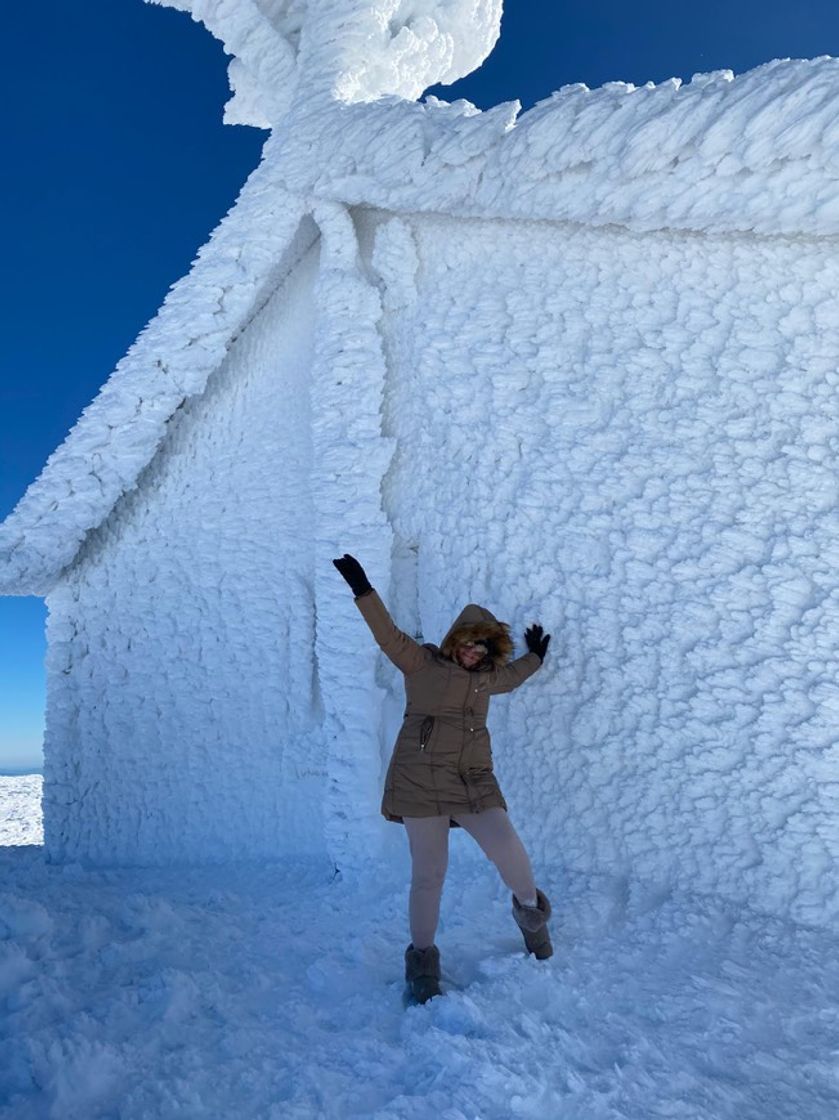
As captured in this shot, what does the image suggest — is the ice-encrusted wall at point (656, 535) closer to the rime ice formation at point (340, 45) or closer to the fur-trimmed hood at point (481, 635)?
the fur-trimmed hood at point (481, 635)

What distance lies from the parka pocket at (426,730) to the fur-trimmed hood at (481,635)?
27cm

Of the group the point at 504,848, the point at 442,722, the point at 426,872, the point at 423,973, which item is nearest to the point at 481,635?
the point at 442,722

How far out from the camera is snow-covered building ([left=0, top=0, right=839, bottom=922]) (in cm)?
341

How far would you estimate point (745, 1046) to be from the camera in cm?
251

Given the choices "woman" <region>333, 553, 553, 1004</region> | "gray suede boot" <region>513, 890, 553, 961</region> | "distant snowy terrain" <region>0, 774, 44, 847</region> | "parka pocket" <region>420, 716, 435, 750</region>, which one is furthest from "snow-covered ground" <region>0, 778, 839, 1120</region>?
"distant snowy terrain" <region>0, 774, 44, 847</region>

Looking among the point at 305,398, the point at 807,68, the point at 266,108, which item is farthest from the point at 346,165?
the point at 266,108

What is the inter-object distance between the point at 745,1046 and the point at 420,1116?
1.08 metres

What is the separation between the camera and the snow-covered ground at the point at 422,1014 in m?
2.24

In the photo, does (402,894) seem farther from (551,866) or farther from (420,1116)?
(420,1116)

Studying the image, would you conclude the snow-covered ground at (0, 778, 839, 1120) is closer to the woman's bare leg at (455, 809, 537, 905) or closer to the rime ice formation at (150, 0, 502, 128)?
the woman's bare leg at (455, 809, 537, 905)

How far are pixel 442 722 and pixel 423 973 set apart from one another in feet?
2.85

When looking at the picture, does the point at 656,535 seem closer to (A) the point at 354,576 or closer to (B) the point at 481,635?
(B) the point at 481,635

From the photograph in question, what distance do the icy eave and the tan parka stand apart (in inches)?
83.6

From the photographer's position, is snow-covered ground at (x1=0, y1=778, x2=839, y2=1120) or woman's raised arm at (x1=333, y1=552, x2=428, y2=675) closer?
snow-covered ground at (x1=0, y1=778, x2=839, y2=1120)
